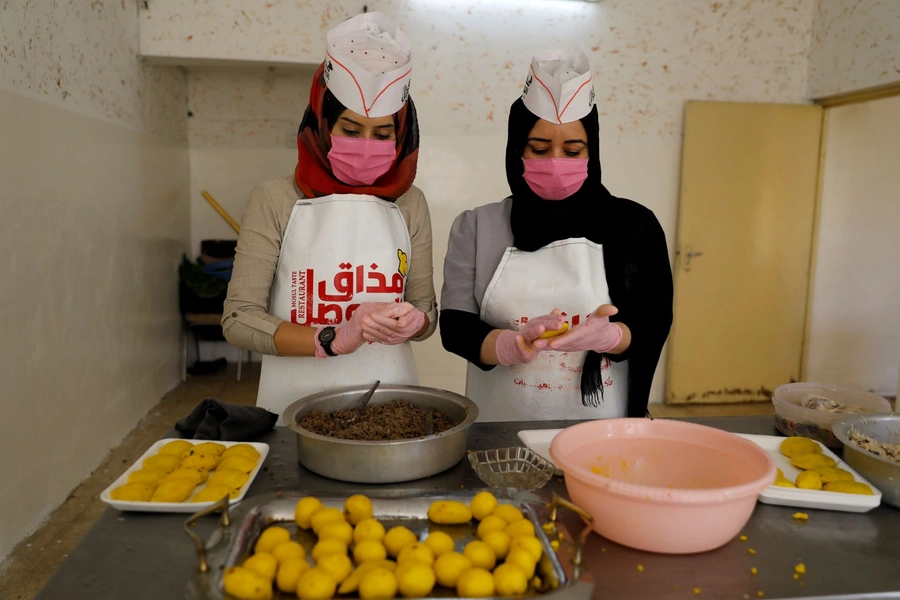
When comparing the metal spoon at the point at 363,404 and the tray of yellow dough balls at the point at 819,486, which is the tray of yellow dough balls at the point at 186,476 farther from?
the tray of yellow dough balls at the point at 819,486

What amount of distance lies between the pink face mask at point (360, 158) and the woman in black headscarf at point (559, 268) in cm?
29

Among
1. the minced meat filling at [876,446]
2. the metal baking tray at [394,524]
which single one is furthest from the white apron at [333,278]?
the minced meat filling at [876,446]

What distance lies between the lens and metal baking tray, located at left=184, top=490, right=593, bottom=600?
89cm

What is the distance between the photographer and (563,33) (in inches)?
164

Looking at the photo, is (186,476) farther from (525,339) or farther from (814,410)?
(814,410)

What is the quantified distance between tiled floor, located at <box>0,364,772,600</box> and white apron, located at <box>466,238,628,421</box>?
188cm

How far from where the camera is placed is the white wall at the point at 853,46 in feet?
12.5

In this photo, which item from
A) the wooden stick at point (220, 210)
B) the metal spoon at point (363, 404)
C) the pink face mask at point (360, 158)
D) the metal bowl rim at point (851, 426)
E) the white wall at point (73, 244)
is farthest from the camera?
the wooden stick at point (220, 210)

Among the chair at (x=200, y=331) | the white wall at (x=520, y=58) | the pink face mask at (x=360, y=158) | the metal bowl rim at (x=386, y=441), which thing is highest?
the white wall at (x=520, y=58)

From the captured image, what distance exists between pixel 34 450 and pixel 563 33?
356 centimetres

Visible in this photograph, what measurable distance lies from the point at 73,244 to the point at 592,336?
104 inches

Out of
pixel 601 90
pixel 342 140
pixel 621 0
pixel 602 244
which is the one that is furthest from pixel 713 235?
pixel 342 140

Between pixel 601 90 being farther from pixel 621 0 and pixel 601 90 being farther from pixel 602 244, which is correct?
pixel 602 244

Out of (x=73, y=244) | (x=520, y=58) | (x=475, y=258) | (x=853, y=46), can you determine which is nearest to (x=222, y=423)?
(x=475, y=258)
